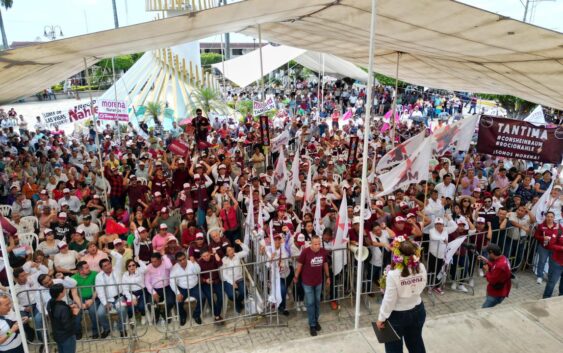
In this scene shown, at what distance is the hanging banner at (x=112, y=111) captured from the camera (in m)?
14.6

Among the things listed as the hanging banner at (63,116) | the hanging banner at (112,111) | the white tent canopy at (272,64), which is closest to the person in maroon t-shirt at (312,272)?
the hanging banner at (112,111)

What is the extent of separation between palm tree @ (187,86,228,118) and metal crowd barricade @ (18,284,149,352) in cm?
1727

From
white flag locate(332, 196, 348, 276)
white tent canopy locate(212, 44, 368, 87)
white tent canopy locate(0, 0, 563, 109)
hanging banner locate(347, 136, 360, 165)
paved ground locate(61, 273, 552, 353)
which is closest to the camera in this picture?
white tent canopy locate(0, 0, 563, 109)

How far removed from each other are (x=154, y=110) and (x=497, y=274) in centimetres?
2007

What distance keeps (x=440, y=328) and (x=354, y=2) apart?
4.63m

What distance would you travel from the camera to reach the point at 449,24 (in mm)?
5852

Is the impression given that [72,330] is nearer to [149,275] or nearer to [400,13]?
[149,275]

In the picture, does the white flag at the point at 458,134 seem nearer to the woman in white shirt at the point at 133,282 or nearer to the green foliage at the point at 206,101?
the woman in white shirt at the point at 133,282

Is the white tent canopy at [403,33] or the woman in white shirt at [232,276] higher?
the white tent canopy at [403,33]

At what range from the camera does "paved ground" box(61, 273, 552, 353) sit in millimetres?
6234

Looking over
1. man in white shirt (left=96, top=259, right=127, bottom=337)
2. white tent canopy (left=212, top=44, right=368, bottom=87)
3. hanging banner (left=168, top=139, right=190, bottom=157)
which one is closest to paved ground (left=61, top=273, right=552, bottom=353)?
man in white shirt (left=96, top=259, right=127, bottom=337)

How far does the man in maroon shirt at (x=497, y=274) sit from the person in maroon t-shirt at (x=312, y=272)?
2394 millimetres

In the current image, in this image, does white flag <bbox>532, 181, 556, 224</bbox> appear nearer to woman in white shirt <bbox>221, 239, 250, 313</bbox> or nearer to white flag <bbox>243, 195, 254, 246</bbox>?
white flag <bbox>243, 195, 254, 246</bbox>

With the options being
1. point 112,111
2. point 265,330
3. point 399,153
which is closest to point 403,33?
point 399,153
